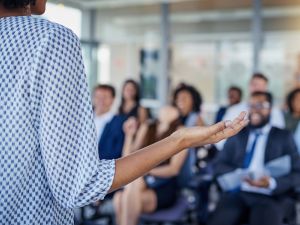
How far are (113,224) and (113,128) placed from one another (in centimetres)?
97

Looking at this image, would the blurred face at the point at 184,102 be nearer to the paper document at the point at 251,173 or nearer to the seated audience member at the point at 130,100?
the seated audience member at the point at 130,100

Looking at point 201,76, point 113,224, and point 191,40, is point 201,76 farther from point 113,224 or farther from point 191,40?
point 113,224

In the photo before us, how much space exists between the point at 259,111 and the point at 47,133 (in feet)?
11.4

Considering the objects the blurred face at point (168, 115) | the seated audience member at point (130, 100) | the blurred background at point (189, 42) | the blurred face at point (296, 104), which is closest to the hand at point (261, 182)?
the blurred face at point (168, 115)

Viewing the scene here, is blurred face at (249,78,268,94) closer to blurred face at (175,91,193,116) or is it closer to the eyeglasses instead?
blurred face at (175,91,193,116)

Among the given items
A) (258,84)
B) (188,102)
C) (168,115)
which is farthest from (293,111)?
(168,115)

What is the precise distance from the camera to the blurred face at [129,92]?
21.1 feet

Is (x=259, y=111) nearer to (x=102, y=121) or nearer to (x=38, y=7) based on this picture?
(x=102, y=121)

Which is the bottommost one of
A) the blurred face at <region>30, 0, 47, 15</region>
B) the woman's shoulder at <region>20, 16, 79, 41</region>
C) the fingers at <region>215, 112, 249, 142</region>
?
the fingers at <region>215, 112, 249, 142</region>

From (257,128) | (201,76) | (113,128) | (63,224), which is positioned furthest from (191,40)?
(63,224)

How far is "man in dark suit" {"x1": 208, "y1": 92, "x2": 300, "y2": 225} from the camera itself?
3.81 metres

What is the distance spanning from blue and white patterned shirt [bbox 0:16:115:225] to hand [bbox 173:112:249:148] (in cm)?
16

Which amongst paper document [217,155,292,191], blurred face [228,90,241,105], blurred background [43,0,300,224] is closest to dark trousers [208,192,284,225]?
paper document [217,155,292,191]

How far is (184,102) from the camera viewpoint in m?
5.81
